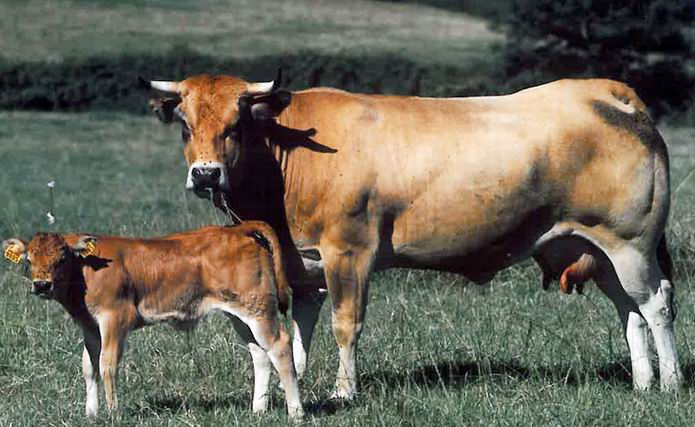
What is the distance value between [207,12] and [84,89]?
15125 millimetres

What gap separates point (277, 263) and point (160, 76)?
3359cm

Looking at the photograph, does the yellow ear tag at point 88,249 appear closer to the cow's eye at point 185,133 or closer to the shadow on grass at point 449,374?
the cow's eye at point 185,133

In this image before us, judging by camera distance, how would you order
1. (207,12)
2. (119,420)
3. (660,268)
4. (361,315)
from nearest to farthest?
1. (119,420)
2. (361,315)
3. (660,268)
4. (207,12)

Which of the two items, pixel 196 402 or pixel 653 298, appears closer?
pixel 196 402

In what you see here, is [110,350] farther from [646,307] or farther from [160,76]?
[160,76]

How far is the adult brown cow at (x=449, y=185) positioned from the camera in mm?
8641

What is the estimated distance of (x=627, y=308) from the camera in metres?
9.53

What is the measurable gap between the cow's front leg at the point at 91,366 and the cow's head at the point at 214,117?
105 centimetres

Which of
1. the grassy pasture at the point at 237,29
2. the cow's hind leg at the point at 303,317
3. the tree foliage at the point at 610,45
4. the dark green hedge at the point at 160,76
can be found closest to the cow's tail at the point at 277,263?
the cow's hind leg at the point at 303,317

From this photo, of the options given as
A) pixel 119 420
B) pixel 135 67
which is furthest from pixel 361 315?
pixel 135 67

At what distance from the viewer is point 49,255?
25.0ft

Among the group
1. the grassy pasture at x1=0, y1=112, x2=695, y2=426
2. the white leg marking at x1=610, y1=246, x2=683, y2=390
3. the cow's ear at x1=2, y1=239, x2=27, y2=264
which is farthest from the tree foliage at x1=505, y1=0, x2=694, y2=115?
the cow's ear at x1=2, y1=239, x2=27, y2=264

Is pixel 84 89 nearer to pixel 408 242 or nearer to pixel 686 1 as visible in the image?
pixel 686 1

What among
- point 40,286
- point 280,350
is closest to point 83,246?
point 40,286
